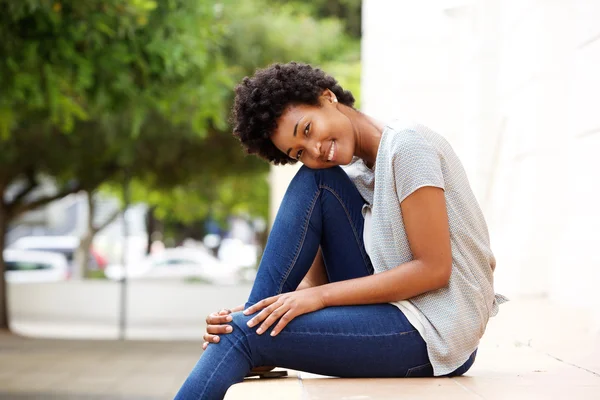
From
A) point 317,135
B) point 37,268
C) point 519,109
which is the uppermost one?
point 519,109

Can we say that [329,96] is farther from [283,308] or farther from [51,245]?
[51,245]

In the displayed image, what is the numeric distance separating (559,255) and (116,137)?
8.49 metres

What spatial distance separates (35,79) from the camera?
23.5ft

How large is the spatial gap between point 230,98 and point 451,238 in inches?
419

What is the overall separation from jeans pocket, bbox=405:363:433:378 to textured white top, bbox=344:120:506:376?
0.11ft

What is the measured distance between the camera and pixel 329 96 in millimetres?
3100

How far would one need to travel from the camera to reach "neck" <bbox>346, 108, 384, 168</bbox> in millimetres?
3021

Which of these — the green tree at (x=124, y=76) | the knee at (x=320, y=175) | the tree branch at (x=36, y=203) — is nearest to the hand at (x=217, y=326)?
the knee at (x=320, y=175)

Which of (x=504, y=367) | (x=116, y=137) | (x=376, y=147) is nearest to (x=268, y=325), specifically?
(x=376, y=147)

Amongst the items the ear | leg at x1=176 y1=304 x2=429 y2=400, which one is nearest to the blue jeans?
leg at x1=176 y1=304 x2=429 y2=400

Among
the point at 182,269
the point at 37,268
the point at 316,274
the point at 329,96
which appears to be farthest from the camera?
the point at 37,268

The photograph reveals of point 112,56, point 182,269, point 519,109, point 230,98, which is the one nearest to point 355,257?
point 519,109

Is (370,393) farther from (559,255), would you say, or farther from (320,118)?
(559,255)

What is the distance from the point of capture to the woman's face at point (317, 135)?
298 centimetres
